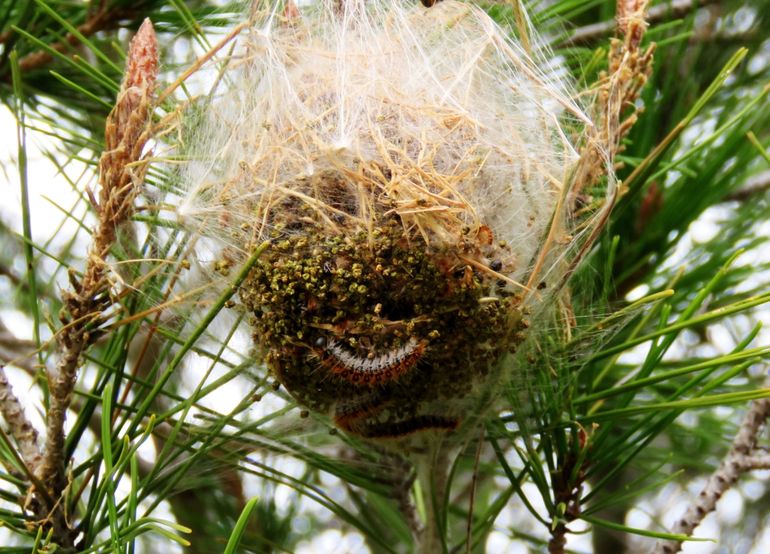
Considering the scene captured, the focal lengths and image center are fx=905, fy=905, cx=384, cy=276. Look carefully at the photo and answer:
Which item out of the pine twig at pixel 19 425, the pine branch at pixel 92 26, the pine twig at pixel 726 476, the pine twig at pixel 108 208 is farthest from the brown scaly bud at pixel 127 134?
the pine twig at pixel 726 476

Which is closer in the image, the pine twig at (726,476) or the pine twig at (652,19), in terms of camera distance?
the pine twig at (726,476)

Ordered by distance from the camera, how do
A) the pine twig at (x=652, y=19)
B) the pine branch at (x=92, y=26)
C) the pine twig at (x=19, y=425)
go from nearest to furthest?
the pine twig at (x=19, y=425) < the pine branch at (x=92, y=26) < the pine twig at (x=652, y=19)

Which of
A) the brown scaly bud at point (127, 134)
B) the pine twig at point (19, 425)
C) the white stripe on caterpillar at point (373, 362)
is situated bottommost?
the pine twig at point (19, 425)

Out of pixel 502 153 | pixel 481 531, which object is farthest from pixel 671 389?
pixel 502 153

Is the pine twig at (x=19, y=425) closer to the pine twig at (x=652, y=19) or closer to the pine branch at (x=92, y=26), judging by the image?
the pine branch at (x=92, y=26)

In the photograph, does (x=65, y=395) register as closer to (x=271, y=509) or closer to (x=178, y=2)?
(x=178, y=2)

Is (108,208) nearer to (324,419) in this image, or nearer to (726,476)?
(324,419)
